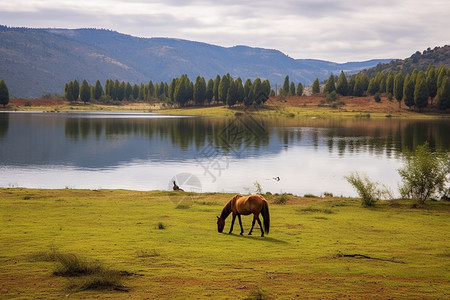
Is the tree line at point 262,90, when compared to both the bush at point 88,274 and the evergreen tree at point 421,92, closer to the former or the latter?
the evergreen tree at point 421,92

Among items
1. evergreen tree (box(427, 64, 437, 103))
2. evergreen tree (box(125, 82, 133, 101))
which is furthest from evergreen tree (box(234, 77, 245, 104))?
evergreen tree (box(125, 82, 133, 101))

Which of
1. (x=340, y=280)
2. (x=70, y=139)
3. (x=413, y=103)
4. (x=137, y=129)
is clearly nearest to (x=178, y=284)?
(x=340, y=280)

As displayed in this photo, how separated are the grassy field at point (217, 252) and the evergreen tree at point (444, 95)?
362 feet

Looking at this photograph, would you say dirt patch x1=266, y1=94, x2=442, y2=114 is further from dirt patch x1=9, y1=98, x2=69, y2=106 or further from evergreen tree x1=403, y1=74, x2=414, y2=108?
dirt patch x1=9, y1=98, x2=69, y2=106

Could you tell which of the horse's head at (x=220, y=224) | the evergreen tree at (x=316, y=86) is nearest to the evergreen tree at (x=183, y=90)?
the evergreen tree at (x=316, y=86)

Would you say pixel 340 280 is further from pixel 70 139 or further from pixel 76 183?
pixel 70 139

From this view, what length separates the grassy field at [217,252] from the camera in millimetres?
10391

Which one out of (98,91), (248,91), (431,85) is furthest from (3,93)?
(431,85)

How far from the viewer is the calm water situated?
37.7 meters

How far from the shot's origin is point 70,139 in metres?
68.8

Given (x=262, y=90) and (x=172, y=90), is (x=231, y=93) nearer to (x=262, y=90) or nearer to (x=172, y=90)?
(x=262, y=90)

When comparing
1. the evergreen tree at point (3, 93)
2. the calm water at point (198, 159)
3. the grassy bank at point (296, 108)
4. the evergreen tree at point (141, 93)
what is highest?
the evergreen tree at point (141, 93)

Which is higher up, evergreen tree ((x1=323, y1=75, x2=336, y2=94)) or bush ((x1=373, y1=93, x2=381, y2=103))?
evergreen tree ((x1=323, y1=75, x2=336, y2=94))

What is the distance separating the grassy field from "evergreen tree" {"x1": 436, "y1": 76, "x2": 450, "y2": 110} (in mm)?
110481
